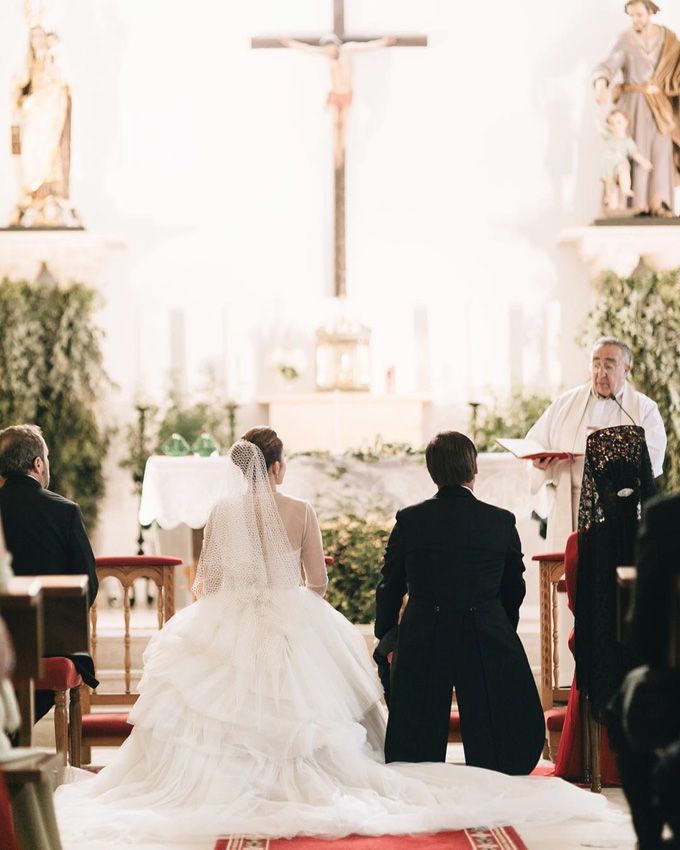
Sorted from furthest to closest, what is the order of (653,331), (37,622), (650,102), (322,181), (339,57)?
(322,181), (339,57), (650,102), (653,331), (37,622)

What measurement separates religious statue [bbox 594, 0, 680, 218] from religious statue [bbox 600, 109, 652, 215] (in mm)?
61

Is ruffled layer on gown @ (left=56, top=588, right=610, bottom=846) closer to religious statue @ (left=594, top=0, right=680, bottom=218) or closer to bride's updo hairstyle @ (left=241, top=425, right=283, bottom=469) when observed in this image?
bride's updo hairstyle @ (left=241, top=425, right=283, bottom=469)

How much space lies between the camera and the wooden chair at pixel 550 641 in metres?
6.49

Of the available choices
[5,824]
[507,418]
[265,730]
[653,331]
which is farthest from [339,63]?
[5,824]

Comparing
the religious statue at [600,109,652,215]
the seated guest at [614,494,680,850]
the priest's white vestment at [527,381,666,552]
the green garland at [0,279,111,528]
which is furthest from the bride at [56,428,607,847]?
the religious statue at [600,109,652,215]

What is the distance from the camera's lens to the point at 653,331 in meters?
10.6

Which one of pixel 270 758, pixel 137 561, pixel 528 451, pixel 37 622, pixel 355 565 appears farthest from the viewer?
pixel 355 565

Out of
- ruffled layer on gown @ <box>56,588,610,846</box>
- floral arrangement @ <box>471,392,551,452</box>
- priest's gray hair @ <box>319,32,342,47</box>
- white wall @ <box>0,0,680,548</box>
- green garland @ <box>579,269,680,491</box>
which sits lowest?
ruffled layer on gown @ <box>56,588,610,846</box>

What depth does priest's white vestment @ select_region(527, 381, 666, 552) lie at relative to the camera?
7.43 m

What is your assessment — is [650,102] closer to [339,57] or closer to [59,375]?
[339,57]

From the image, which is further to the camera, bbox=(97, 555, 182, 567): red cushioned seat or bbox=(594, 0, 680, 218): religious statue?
bbox=(594, 0, 680, 218): religious statue

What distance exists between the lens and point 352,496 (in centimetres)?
890

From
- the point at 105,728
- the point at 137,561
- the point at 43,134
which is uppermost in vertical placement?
the point at 43,134

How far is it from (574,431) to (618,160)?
151 inches
